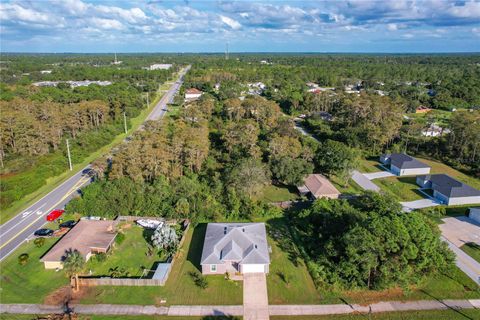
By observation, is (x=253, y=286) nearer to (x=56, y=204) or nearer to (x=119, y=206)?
(x=119, y=206)

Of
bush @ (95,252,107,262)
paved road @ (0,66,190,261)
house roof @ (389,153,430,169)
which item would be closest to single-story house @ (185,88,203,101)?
paved road @ (0,66,190,261)

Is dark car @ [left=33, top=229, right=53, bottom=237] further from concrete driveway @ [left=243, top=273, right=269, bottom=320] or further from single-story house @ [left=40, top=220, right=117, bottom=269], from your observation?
concrete driveway @ [left=243, top=273, right=269, bottom=320]

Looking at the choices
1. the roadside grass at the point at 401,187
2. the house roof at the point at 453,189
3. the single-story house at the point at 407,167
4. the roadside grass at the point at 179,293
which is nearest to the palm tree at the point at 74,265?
the roadside grass at the point at 179,293

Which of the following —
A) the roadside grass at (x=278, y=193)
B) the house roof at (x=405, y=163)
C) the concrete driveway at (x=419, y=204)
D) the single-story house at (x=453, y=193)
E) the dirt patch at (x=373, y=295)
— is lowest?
the dirt patch at (x=373, y=295)

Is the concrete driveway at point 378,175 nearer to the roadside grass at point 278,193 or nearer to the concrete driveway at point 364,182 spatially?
the concrete driveway at point 364,182

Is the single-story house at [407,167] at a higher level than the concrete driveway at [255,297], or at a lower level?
higher

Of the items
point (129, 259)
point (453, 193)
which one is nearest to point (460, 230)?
point (453, 193)
